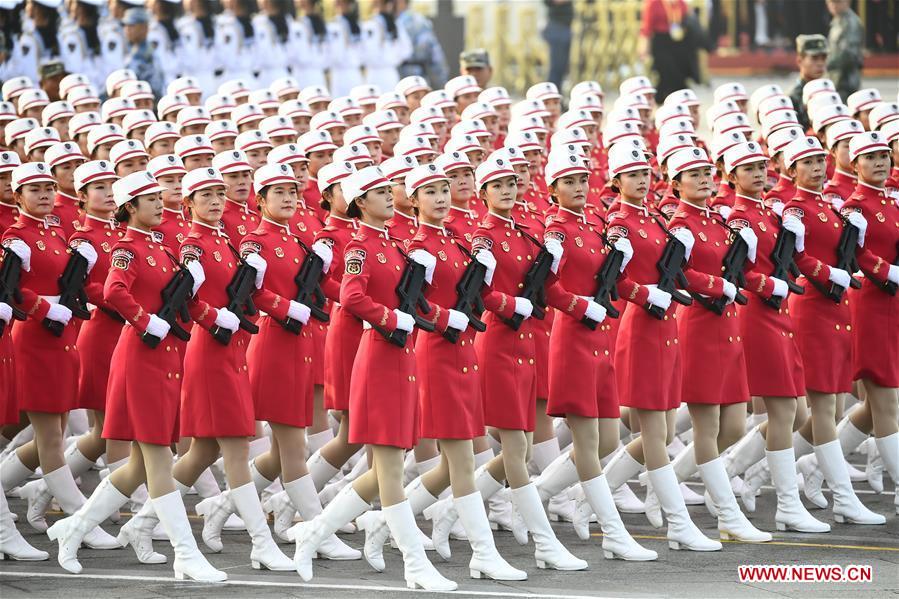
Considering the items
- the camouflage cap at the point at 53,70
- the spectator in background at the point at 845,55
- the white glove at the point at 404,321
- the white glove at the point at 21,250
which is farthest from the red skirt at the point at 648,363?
the spectator in background at the point at 845,55

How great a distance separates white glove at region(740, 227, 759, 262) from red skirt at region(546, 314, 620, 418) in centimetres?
109

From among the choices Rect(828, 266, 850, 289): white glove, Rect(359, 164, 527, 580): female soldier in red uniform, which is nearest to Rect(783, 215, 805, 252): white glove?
Rect(828, 266, 850, 289): white glove

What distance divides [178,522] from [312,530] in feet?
2.35

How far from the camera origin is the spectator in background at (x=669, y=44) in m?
25.0

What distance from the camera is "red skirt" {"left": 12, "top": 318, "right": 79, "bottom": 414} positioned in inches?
443

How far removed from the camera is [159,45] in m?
20.2

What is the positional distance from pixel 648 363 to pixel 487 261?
131 cm

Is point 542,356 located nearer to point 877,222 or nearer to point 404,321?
point 404,321

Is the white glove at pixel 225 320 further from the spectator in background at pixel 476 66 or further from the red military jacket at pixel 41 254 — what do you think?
the spectator in background at pixel 476 66

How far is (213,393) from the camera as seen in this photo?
1055 cm

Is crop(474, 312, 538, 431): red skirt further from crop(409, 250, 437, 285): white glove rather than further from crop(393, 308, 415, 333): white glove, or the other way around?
crop(393, 308, 415, 333): white glove

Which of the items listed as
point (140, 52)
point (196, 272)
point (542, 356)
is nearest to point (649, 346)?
point (542, 356)

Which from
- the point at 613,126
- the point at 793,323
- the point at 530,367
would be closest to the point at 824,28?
the point at 613,126

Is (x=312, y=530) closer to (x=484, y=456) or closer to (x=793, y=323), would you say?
(x=484, y=456)
